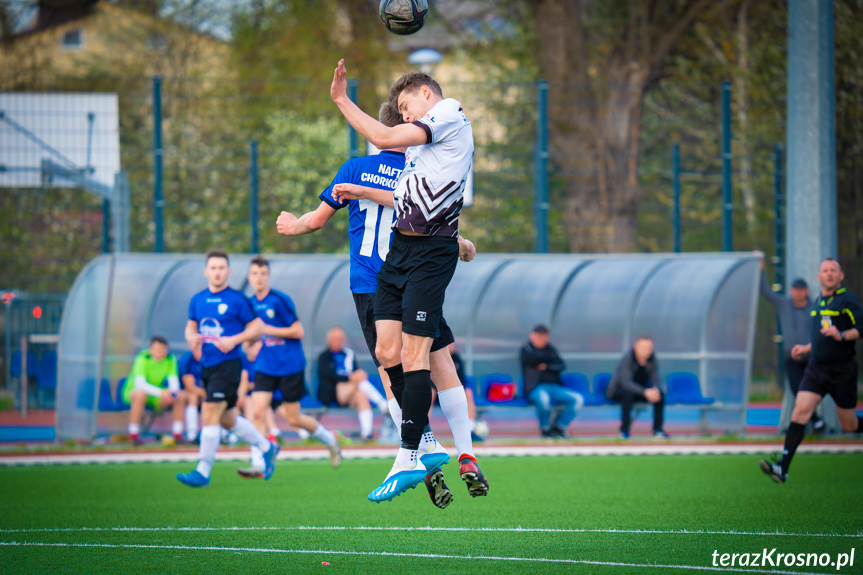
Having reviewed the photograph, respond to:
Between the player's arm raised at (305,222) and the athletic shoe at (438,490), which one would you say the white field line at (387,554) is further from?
the player's arm raised at (305,222)

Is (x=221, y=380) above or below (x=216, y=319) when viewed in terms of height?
below

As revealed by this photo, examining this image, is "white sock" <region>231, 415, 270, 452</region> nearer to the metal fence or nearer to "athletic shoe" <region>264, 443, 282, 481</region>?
"athletic shoe" <region>264, 443, 282, 481</region>

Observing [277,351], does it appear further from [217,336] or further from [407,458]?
[407,458]

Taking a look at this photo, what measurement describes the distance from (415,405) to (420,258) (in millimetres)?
820

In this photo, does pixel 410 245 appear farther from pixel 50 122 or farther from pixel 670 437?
pixel 50 122

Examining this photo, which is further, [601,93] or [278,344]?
[601,93]

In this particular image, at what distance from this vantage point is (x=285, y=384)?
10750 millimetres

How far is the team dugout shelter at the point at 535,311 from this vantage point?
48.3ft

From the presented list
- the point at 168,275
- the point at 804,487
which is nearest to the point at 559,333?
the point at 168,275

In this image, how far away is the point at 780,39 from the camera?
20.8 m

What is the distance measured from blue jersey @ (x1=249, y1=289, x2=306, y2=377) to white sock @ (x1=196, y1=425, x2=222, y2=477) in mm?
1410

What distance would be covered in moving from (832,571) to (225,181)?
13653 mm

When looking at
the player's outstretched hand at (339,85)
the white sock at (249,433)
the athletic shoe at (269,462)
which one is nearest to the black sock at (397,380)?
the player's outstretched hand at (339,85)

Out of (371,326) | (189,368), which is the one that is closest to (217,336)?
(371,326)
